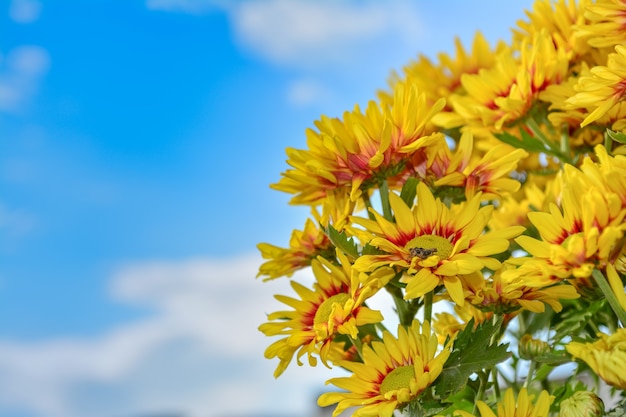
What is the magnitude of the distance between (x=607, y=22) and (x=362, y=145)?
0.49 m

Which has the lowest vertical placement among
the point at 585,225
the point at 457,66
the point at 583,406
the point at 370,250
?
the point at 583,406

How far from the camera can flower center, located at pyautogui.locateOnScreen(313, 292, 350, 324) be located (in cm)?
117

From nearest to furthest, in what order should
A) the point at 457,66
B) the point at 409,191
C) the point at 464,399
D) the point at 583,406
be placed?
the point at 583,406 → the point at 409,191 → the point at 464,399 → the point at 457,66

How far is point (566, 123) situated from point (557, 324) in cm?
38

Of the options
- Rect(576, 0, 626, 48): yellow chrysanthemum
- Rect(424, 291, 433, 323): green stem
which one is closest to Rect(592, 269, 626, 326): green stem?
Rect(424, 291, 433, 323): green stem

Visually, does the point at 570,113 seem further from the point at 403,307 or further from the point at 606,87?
the point at 403,307

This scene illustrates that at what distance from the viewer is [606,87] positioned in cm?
116

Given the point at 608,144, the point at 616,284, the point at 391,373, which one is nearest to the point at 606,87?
the point at 608,144

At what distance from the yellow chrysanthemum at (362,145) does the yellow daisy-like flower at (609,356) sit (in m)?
0.37

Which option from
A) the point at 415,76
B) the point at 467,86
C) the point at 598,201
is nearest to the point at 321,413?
the point at 415,76

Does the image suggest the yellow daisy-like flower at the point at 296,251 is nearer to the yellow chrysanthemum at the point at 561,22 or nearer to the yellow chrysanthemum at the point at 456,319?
the yellow chrysanthemum at the point at 456,319

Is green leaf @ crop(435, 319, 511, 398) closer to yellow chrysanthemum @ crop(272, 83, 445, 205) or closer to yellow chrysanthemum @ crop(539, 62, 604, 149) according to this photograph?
yellow chrysanthemum @ crop(272, 83, 445, 205)

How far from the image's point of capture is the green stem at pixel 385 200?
1.20m

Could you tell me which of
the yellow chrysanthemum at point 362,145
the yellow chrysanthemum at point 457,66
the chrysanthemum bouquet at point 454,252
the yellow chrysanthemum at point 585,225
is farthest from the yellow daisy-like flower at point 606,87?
the yellow chrysanthemum at point 457,66
